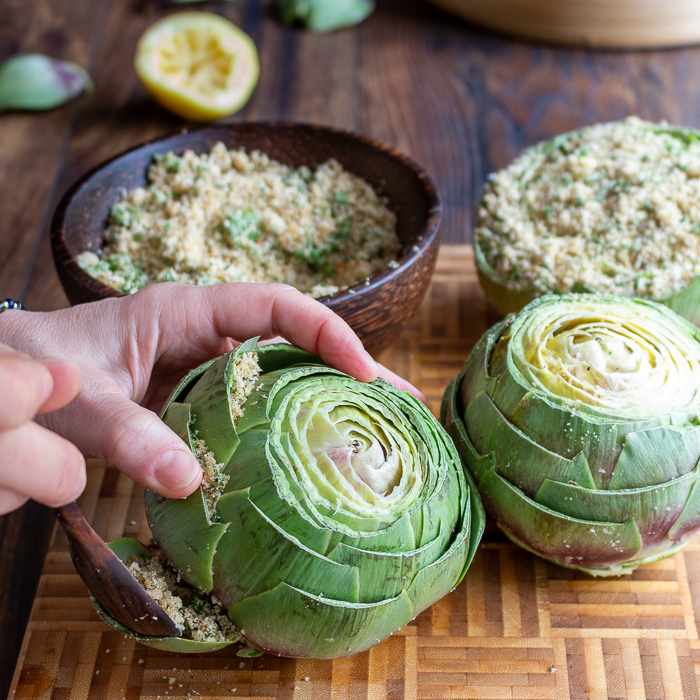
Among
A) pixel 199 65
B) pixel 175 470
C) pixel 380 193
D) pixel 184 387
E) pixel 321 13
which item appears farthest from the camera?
pixel 321 13

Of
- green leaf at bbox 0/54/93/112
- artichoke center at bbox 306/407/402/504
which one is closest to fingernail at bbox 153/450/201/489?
artichoke center at bbox 306/407/402/504

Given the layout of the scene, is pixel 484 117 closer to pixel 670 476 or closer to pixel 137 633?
pixel 670 476

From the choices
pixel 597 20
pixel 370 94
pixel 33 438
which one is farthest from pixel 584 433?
pixel 597 20

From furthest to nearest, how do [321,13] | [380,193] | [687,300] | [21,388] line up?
[321,13] < [380,193] < [687,300] < [21,388]

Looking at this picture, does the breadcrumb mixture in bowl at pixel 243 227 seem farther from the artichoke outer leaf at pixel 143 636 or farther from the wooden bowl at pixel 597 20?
the wooden bowl at pixel 597 20

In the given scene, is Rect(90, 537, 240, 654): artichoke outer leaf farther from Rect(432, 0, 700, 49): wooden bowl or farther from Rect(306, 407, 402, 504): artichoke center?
Rect(432, 0, 700, 49): wooden bowl

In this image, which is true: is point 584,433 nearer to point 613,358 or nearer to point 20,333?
point 613,358
